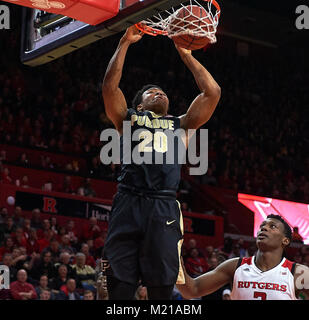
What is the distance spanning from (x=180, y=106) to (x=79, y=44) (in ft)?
43.8

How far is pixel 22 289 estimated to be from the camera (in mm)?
8930

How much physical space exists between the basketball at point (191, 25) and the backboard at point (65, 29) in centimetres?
13

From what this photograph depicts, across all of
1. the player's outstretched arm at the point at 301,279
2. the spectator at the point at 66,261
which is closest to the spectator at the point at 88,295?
the spectator at the point at 66,261

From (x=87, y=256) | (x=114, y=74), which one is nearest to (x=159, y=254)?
(x=114, y=74)

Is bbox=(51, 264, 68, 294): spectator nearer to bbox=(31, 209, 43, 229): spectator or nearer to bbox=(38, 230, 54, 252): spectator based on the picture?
bbox=(38, 230, 54, 252): spectator

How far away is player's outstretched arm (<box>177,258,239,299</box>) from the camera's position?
4.64m

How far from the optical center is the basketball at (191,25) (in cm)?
429

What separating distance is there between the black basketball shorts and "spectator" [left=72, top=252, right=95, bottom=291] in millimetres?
6489

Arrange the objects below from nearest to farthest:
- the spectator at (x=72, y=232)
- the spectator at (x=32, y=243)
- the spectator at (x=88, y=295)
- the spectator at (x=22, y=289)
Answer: the spectator at (x=22, y=289) → the spectator at (x=88, y=295) → the spectator at (x=32, y=243) → the spectator at (x=72, y=232)

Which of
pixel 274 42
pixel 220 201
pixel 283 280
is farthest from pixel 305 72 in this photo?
pixel 283 280

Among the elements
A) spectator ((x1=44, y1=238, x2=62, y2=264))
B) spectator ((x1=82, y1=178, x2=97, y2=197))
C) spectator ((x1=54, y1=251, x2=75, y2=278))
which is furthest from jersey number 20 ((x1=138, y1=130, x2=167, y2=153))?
spectator ((x1=82, y1=178, x2=97, y2=197))

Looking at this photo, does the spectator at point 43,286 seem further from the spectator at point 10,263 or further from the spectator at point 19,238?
the spectator at point 19,238

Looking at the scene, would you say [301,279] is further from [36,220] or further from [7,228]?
[36,220]

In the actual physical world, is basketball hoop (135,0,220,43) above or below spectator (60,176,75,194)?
below
